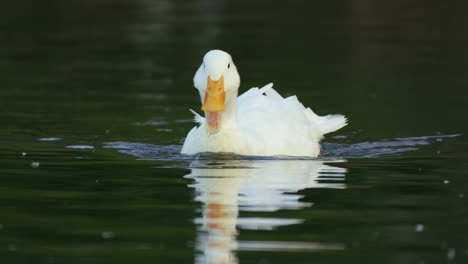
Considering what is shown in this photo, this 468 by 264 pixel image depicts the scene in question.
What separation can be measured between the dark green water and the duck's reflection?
2 centimetres

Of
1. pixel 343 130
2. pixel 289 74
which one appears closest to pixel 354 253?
pixel 343 130

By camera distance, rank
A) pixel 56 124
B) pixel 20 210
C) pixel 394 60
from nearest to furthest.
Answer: pixel 20 210 < pixel 56 124 < pixel 394 60

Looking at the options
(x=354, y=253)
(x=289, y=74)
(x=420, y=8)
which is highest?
(x=420, y=8)

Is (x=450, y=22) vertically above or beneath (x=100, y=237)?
above

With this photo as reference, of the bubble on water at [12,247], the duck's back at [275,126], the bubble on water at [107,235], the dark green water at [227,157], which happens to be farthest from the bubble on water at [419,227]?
the duck's back at [275,126]

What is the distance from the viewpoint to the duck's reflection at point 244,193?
29.1 feet

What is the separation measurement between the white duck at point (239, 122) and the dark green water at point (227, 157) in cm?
22

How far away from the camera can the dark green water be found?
29.7ft

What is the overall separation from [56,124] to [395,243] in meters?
8.15

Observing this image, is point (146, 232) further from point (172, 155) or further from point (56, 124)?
point (56, 124)

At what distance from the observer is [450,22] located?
3234 cm

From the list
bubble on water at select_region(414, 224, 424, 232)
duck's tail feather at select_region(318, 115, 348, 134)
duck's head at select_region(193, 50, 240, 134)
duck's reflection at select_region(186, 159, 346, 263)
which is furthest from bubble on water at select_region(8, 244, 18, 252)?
duck's tail feather at select_region(318, 115, 348, 134)

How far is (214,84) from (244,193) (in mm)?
1977

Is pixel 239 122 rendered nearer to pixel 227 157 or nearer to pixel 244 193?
A: pixel 227 157
